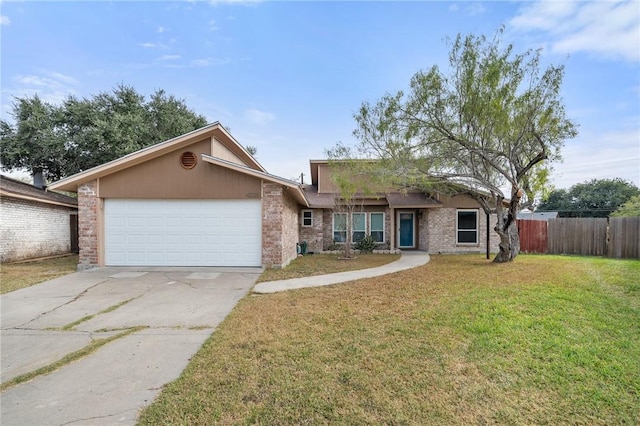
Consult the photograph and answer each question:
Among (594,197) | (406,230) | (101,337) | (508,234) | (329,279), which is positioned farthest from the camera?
(594,197)

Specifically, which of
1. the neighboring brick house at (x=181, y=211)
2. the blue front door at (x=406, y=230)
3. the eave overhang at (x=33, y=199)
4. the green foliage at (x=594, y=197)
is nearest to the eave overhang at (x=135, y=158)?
the neighboring brick house at (x=181, y=211)

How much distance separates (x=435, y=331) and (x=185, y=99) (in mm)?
26936

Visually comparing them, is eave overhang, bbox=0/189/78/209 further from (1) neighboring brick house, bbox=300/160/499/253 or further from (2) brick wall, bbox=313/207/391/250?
(2) brick wall, bbox=313/207/391/250

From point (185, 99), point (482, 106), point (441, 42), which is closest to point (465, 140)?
point (482, 106)

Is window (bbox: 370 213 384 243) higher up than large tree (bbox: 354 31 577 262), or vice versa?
large tree (bbox: 354 31 577 262)

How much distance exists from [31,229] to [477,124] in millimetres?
17723

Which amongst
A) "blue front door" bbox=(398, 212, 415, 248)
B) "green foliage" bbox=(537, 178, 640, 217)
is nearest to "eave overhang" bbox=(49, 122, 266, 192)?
"blue front door" bbox=(398, 212, 415, 248)

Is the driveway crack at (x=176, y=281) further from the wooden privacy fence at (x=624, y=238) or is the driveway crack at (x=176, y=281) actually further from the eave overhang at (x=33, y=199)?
the wooden privacy fence at (x=624, y=238)

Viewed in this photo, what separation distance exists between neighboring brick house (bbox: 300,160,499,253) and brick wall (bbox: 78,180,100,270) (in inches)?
347

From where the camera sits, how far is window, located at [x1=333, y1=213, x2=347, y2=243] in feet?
51.8

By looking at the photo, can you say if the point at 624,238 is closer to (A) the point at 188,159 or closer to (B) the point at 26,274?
(A) the point at 188,159

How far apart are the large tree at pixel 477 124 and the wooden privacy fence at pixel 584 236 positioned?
4.55 metres

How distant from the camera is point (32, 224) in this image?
1253cm

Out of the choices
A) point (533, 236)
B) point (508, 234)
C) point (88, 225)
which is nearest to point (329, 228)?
point (508, 234)
